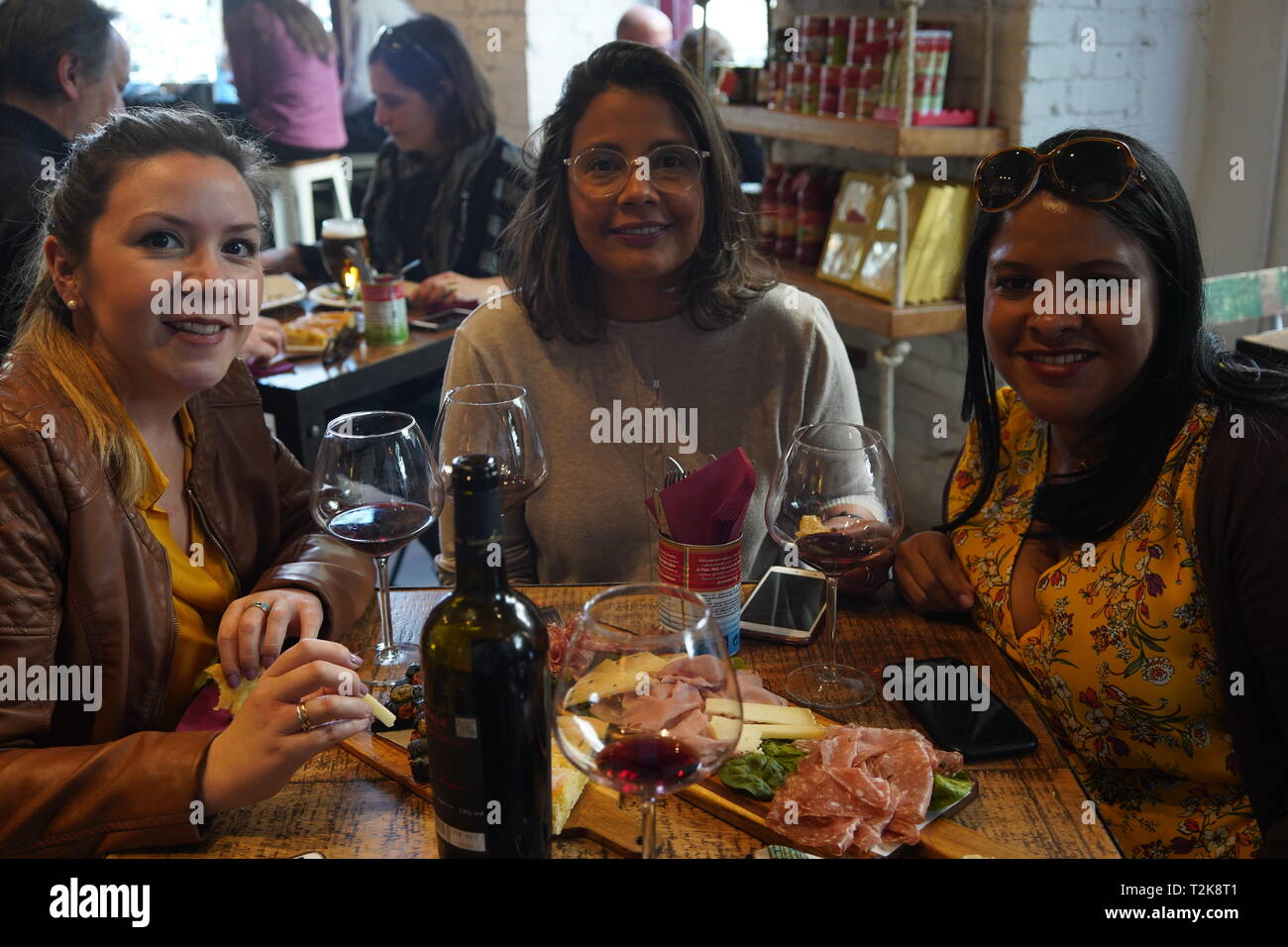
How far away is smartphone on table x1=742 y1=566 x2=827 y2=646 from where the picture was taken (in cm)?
137

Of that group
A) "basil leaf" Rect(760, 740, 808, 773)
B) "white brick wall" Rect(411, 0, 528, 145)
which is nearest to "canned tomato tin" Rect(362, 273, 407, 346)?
"basil leaf" Rect(760, 740, 808, 773)

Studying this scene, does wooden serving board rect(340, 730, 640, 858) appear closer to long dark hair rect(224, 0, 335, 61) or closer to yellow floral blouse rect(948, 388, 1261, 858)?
yellow floral blouse rect(948, 388, 1261, 858)

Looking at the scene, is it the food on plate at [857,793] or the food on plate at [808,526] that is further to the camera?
the food on plate at [808,526]

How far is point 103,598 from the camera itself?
124 cm

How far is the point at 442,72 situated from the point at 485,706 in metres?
3.19

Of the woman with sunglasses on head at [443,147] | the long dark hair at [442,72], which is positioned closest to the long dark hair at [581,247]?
the woman with sunglasses on head at [443,147]

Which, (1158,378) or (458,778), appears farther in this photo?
(1158,378)

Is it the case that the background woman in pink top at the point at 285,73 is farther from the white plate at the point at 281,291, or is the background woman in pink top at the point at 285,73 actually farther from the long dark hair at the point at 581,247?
the long dark hair at the point at 581,247

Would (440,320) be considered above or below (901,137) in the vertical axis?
below

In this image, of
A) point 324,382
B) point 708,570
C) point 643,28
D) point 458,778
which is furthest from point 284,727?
point 643,28

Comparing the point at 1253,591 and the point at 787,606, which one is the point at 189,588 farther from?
the point at 1253,591

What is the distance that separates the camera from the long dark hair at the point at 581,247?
183 centimetres

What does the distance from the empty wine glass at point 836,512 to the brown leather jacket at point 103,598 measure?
59cm

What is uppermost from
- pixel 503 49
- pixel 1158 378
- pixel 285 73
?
pixel 503 49
